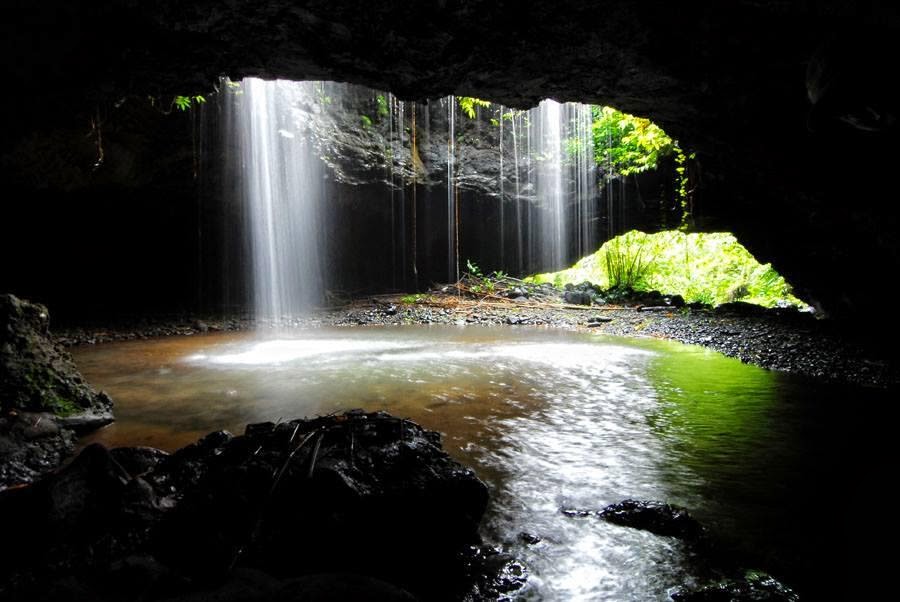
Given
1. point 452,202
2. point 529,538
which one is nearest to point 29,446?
point 529,538

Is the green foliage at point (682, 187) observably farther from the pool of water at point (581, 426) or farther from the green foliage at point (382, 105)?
the green foliage at point (382, 105)

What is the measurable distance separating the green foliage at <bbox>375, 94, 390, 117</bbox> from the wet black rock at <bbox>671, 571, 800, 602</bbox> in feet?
52.5

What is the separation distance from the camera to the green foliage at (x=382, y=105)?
51.5ft

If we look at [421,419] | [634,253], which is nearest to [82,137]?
[421,419]

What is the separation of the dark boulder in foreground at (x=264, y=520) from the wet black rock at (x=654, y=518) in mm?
789

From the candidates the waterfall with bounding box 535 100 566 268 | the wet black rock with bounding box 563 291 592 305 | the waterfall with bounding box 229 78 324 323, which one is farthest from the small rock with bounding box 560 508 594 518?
the waterfall with bounding box 535 100 566 268

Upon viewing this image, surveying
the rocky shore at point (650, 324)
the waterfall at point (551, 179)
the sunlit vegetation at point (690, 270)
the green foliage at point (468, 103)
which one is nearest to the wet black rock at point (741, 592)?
the rocky shore at point (650, 324)

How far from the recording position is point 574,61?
4941mm

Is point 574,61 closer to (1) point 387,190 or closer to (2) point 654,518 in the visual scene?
(2) point 654,518

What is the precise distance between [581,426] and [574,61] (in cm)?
372

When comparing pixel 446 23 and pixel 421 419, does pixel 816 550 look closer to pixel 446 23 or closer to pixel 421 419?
pixel 421 419

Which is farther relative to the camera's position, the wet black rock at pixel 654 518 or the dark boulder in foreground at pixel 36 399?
the dark boulder in foreground at pixel 36 399

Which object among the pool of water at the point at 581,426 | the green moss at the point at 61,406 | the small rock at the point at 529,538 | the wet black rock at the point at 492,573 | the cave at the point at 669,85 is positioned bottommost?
the pool of water at the point at 581,426

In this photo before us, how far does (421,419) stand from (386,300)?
1148 centimetres
